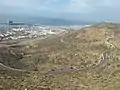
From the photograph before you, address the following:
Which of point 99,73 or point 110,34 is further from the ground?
point 110,34

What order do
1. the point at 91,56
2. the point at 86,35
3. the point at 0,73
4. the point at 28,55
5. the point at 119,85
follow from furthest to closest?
the point at 86,35 < the point at 28,55 < the point at 91,56 < the point at 0,73 < the point at 119,85

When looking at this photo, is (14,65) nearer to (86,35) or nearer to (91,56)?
(91,56)

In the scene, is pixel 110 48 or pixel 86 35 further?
pixel 86 35

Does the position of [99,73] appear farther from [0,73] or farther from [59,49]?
[59,49]

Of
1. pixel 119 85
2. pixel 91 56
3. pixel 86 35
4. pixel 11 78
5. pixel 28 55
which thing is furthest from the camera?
pixel 86 35

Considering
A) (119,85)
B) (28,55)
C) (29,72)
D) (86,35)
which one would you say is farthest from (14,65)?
(86,35)

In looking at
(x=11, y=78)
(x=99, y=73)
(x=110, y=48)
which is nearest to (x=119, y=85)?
(x=99, y=73)
